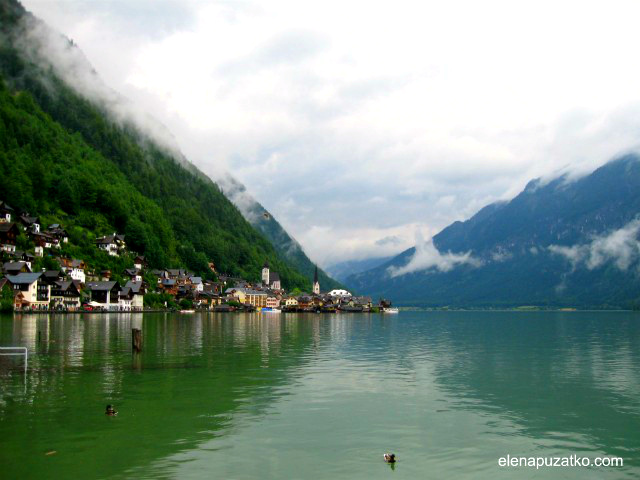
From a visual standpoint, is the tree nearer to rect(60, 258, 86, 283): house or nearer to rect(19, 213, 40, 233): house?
rect(60, 258, 86, 283): house

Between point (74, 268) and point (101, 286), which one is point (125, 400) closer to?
point (101, 286)

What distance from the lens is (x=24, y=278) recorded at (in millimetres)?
152375

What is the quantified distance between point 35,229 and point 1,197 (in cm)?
2738

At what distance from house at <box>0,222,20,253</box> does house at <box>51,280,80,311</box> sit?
16612 mm

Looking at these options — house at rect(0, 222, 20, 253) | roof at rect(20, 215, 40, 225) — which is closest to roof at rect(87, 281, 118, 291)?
house at rect(0, 222, 20, 253)

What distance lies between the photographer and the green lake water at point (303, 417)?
22.5 m

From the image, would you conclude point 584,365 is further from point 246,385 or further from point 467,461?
point 467,461

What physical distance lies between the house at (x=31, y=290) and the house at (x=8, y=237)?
16.8 metres

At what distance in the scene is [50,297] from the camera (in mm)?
161250

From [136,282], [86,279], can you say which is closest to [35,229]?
[86,279]

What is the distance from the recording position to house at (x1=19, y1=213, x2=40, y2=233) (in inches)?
7036

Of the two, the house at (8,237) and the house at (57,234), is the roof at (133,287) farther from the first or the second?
the house at (8,237)

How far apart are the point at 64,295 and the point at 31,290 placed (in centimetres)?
1248

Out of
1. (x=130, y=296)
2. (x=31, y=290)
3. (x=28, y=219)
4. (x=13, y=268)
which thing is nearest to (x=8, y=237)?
(x=13, y=268)
